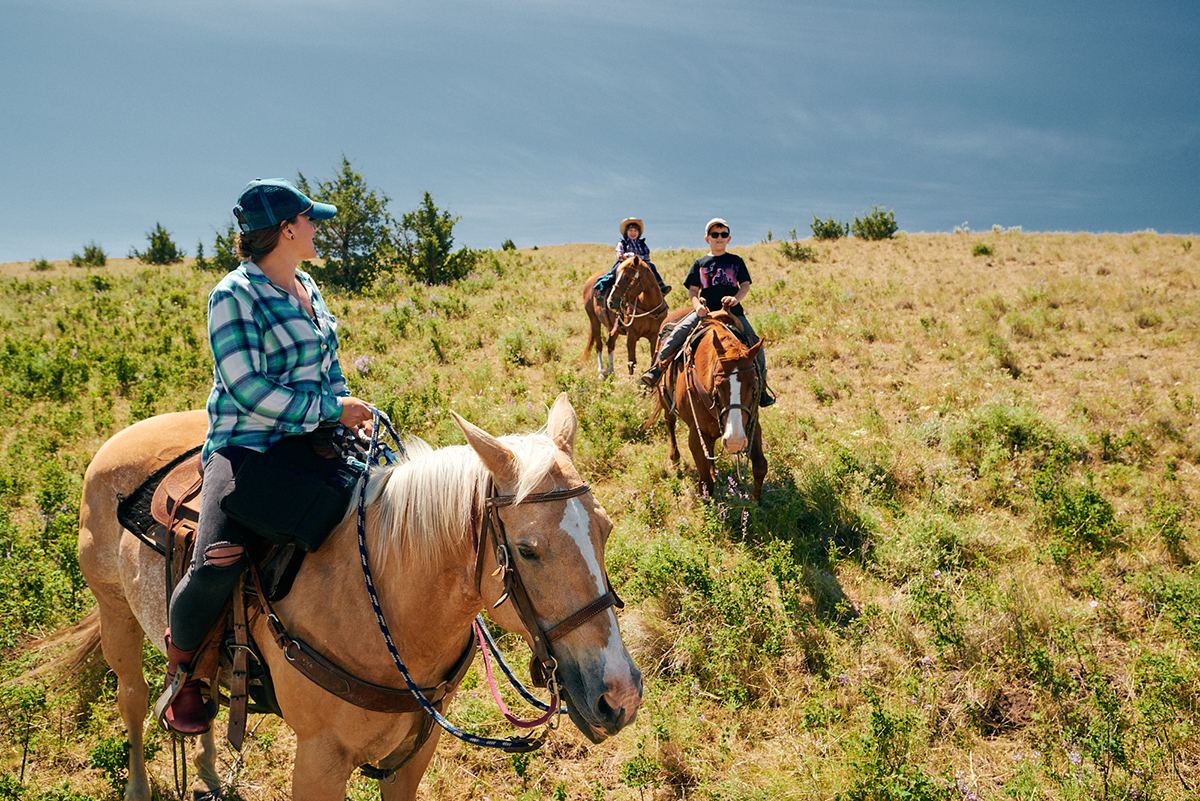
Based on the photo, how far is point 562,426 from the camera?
2.38m

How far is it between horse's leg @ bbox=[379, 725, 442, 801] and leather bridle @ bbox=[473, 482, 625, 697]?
4.25ft

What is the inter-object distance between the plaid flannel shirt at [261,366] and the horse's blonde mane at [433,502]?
1.68 ft

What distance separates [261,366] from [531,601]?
1.51 m

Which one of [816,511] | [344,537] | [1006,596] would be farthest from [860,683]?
[344,537]

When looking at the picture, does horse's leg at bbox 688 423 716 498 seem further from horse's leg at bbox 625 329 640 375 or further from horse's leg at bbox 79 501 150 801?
horse's leg at bbox 79 501 150 801

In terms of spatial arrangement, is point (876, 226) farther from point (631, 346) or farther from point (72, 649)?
point (72, 649)

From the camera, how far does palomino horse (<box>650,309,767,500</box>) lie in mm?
6082

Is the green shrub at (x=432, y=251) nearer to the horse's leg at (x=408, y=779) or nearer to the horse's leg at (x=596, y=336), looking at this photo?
the horse's leg at (x=596, y=336)

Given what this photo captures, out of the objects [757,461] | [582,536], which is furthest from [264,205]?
[757,461]

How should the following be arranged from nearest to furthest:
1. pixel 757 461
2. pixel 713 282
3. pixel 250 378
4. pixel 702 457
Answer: pixel 250 378 < pixel 757 461 < pixel 702 457 < pixel 713 282

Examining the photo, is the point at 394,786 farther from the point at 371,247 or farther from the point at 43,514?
the point at 371,247

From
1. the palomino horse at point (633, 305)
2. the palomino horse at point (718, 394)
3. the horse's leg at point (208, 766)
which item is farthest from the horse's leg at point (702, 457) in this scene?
the horse's leg at point (208, 766)

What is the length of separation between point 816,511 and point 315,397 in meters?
5.78

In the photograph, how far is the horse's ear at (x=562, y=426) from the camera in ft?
7.55
